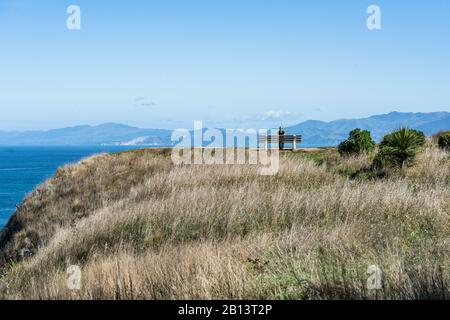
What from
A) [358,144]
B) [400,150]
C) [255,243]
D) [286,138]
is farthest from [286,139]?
[255,243]

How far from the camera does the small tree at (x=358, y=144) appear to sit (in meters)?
25.3

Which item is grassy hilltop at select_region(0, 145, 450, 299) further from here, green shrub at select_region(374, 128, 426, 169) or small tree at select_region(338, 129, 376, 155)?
small tree at select_region(338, 129, 376, 155)

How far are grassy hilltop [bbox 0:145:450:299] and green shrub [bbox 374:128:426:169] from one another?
0.70 meters

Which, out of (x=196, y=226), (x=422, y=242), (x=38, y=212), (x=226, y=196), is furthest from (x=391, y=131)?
(x=38, y=212)

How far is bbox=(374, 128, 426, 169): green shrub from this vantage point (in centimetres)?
1980

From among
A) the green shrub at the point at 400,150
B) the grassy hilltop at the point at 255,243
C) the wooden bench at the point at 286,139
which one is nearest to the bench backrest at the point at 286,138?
the wooden bench at the point at 286,139

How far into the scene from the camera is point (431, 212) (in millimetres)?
10367

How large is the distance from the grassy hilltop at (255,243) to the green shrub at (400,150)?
0.70 meters

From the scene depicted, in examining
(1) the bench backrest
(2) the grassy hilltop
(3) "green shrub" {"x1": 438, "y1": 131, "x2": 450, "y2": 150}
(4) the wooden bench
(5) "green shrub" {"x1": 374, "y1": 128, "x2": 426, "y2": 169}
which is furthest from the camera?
(1) the bench backrest

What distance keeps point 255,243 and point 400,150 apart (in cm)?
1298

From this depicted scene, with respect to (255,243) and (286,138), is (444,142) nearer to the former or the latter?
(286,138)

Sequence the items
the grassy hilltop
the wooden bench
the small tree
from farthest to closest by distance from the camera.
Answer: the wooden bench → the small tree → the grassy hilltop

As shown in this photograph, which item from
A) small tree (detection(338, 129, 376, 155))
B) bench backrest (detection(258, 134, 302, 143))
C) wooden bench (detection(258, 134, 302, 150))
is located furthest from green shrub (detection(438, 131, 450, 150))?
bench backrest (detection(258, 134, 302, 143))
